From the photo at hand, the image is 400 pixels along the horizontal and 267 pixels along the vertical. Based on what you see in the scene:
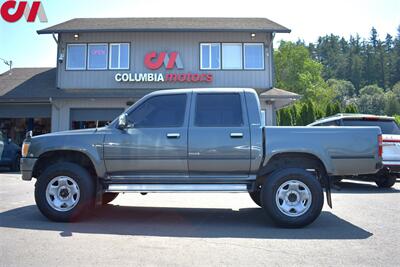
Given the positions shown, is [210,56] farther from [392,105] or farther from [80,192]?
[392,105]

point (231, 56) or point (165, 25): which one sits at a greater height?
point (165, 25)

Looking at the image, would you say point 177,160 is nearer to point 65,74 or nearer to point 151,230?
point 151,230

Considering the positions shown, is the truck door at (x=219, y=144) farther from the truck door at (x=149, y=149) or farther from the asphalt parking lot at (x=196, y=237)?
the asphalt parking lot at (x=196, y=237)

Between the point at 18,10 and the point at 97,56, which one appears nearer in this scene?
the point at 18,10

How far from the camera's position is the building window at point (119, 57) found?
1980cm

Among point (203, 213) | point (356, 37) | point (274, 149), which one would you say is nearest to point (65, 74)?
point (203, 213)

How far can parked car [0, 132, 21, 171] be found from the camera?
15.5 meters

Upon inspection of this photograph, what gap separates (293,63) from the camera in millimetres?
64875

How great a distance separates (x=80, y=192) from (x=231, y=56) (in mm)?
14638

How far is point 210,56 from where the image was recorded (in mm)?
19703

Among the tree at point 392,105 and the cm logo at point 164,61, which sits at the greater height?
the tree at point 392,105

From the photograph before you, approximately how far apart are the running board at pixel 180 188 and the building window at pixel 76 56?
49.4 feet

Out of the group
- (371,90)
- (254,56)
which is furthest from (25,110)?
(371,90)

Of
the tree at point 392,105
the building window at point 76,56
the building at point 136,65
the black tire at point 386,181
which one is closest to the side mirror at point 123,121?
the black tire at point 386,181
